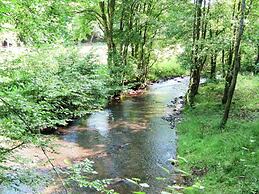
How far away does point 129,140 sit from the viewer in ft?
49.6

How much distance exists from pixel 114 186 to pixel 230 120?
6.90 meters

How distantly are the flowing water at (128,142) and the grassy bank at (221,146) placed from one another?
2.94ft

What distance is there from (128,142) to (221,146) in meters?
4.44

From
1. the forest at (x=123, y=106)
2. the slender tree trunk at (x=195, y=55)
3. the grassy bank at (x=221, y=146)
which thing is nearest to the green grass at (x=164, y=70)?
the forest at (x=123, y=106)

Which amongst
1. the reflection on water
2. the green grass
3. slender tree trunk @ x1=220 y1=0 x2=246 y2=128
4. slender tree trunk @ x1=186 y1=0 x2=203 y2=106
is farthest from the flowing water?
the green grass

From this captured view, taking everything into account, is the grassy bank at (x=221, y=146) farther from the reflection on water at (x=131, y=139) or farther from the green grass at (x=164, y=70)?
the green grass at (x=164, y=70)

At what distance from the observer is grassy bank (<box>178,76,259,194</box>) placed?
30.6 feet

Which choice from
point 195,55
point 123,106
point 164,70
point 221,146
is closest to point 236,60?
point 221,146

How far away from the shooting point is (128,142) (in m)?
14.8

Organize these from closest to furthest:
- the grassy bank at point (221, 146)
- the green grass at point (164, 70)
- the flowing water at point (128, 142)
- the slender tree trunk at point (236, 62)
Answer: the grassy bank at point (221, 146)
the flowing water at point (128, 142)
the slender tree trunk at point (236, 62)
the green grass at point (164, 70)

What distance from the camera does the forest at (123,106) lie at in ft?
19.4

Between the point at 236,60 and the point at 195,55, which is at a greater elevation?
the point at 236,60

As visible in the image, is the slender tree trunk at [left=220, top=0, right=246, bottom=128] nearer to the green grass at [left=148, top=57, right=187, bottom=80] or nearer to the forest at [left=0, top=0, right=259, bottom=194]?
the forest at [left=0, top=0, right=259, bottom=194]

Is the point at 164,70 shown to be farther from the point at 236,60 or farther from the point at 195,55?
the point at 236,60
